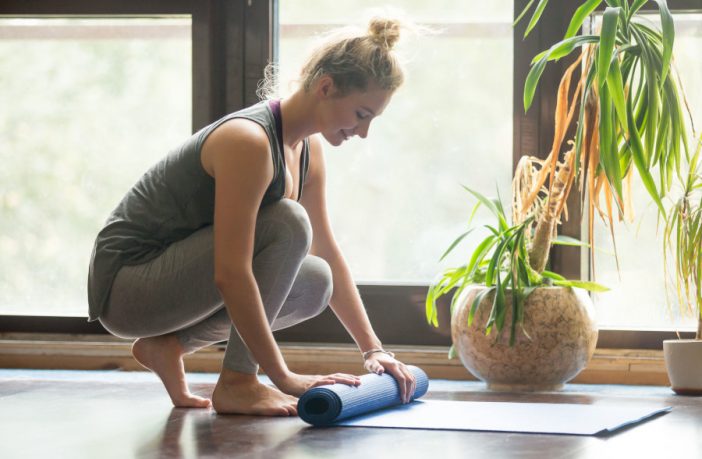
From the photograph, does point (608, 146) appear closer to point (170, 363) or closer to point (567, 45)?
point (567, 45)

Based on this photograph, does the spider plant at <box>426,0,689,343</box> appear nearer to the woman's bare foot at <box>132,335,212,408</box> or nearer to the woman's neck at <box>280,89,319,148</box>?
the woman's neck at <box>280,89,319,148</box>

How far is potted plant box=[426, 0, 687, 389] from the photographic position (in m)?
2.24

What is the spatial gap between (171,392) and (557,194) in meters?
1.09

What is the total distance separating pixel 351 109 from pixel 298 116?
12cm

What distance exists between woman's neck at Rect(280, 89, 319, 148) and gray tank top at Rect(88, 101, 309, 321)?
0.07ft

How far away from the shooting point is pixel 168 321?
193cm

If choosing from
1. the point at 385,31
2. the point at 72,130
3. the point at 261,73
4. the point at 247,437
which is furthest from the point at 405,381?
the point at 72,130

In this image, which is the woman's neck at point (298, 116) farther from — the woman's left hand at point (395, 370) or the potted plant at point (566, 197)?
the potted plant at point (566, 197)

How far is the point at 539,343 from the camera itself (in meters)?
2.39

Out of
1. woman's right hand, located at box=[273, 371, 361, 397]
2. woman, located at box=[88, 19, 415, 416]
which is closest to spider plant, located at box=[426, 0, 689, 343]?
woman, located at box=[88, 19, 415, 416]

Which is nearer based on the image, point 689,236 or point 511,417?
point 511,417

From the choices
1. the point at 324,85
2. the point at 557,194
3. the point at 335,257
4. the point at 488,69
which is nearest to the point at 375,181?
the point at 488,69

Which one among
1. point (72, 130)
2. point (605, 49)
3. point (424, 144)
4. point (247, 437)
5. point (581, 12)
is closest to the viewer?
point (247, 437)

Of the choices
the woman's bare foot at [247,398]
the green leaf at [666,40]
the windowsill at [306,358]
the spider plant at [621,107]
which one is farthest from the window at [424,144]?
the woman's bare foot at [247,398]
